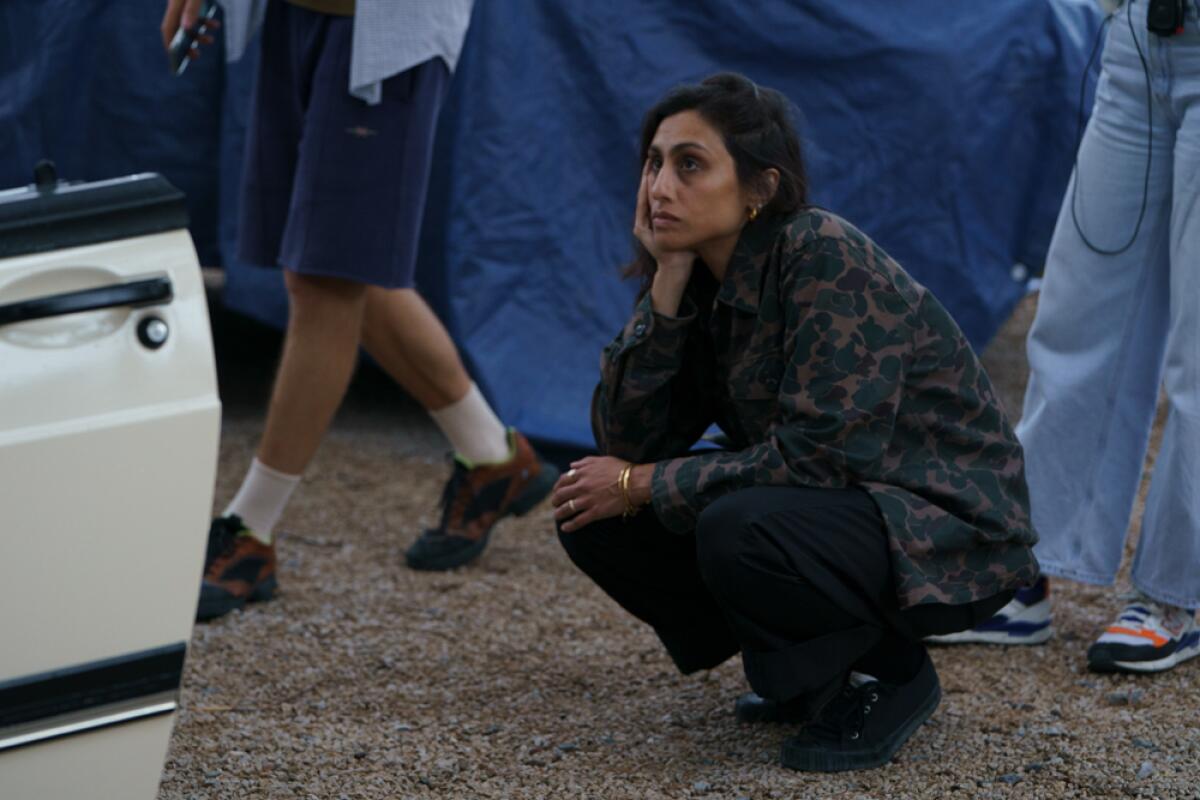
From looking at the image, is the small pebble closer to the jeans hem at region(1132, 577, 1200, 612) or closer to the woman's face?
the jeans hem at region(1132, 577, 1200, 612)

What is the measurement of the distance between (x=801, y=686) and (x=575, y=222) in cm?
219

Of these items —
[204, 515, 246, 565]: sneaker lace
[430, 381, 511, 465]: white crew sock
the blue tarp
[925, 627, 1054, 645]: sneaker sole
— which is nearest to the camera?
[925, 627, 1054, 645]: sneaker sole

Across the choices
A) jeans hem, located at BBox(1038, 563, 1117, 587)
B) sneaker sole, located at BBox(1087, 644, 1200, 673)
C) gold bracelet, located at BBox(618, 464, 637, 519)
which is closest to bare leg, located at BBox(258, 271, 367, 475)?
gold bracelet, located at BBox(618, 464, 637, 519)

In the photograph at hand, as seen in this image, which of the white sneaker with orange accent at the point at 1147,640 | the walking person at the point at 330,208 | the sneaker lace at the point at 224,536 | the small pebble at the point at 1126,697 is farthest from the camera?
the sneaker lace at the point at 224,536

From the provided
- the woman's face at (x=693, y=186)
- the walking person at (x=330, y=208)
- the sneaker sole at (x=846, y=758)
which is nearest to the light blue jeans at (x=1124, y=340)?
the sneaker sole at (x=846, y=758)

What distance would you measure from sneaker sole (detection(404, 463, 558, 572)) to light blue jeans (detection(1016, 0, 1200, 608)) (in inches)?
39.3

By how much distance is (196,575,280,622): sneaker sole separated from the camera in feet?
9.80

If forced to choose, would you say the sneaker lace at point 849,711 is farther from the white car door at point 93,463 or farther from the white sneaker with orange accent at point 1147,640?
the white car door at point 93,463

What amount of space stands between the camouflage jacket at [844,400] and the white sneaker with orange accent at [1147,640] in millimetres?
517

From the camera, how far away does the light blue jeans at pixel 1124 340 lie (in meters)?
2.64

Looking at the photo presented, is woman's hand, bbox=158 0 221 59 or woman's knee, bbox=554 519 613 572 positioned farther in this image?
woman's hand, bbox=158 0 221 59

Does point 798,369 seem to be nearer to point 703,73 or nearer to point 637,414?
point 637,414

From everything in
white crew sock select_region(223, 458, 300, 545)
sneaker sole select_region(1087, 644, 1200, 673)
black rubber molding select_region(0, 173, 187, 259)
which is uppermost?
black rubber molding select_region(0, 173, 187, 259)

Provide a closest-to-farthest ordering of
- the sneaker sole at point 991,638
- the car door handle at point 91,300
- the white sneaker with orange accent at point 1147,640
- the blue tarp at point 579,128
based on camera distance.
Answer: the car door handle at point 91,300
the white sneaker with orange accent at point 1147,640
the sneaker sole at point 991,638
the blue tarp at point 579,128
